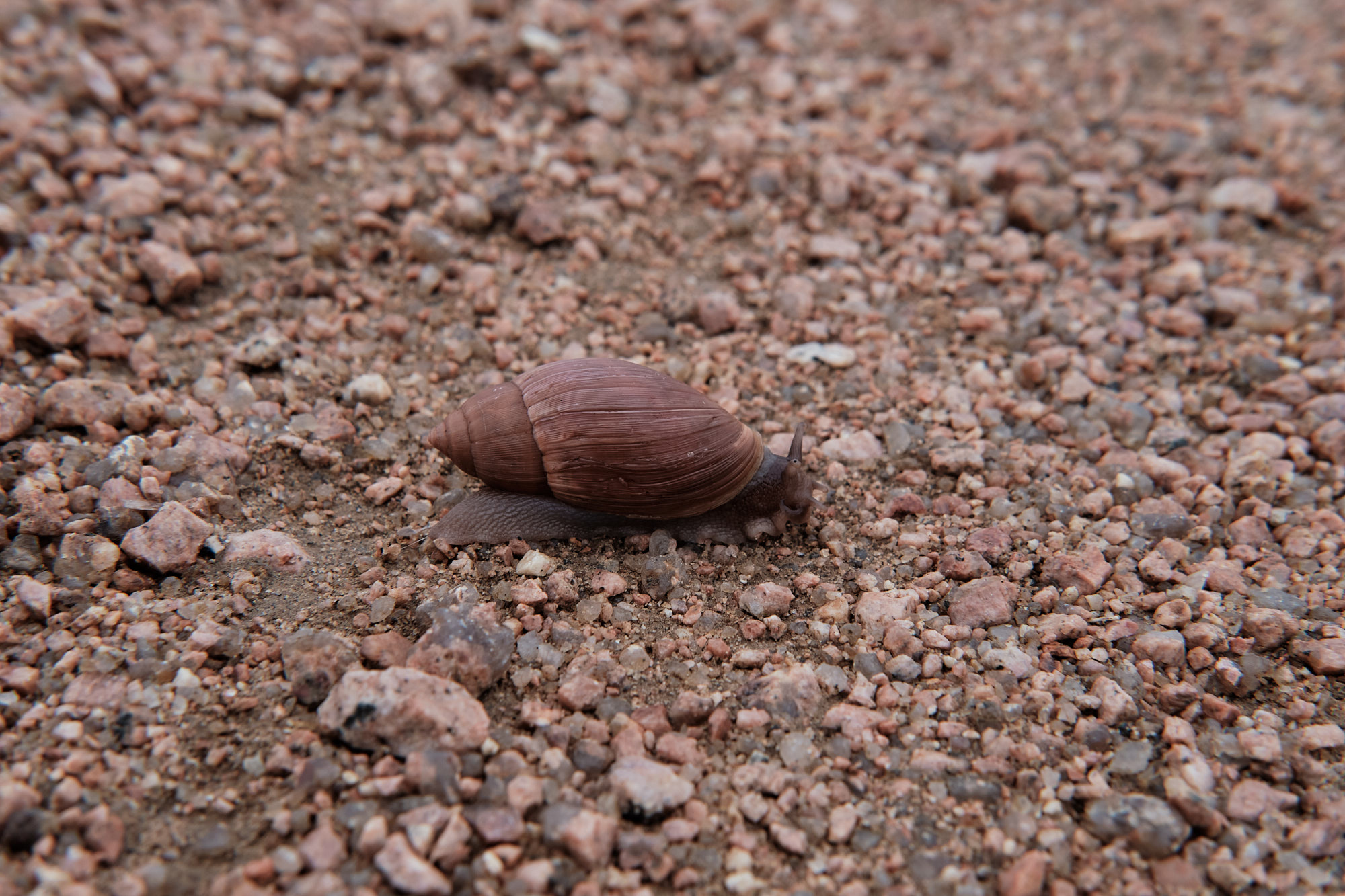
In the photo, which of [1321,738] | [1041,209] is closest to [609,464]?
[1321,738]

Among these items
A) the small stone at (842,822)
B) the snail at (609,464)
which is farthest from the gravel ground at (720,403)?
the snail at (609,464)

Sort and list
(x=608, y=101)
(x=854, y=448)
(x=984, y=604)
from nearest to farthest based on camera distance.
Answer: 1. (x=984, y=604)
2. (x=854, y=448)
3. (x=608, y=101)

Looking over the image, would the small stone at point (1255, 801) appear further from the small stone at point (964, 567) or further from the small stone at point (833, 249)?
the small stone at point (833, 249)

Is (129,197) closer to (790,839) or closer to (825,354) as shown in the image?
(825,354)

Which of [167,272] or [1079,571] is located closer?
[1079,571]

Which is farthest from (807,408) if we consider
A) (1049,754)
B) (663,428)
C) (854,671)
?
(1049,754)

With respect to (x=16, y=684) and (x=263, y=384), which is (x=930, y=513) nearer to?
(x=263, y=384)

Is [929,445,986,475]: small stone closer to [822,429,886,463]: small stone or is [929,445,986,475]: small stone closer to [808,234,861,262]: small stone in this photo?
[822,429,886,463]: small stone
